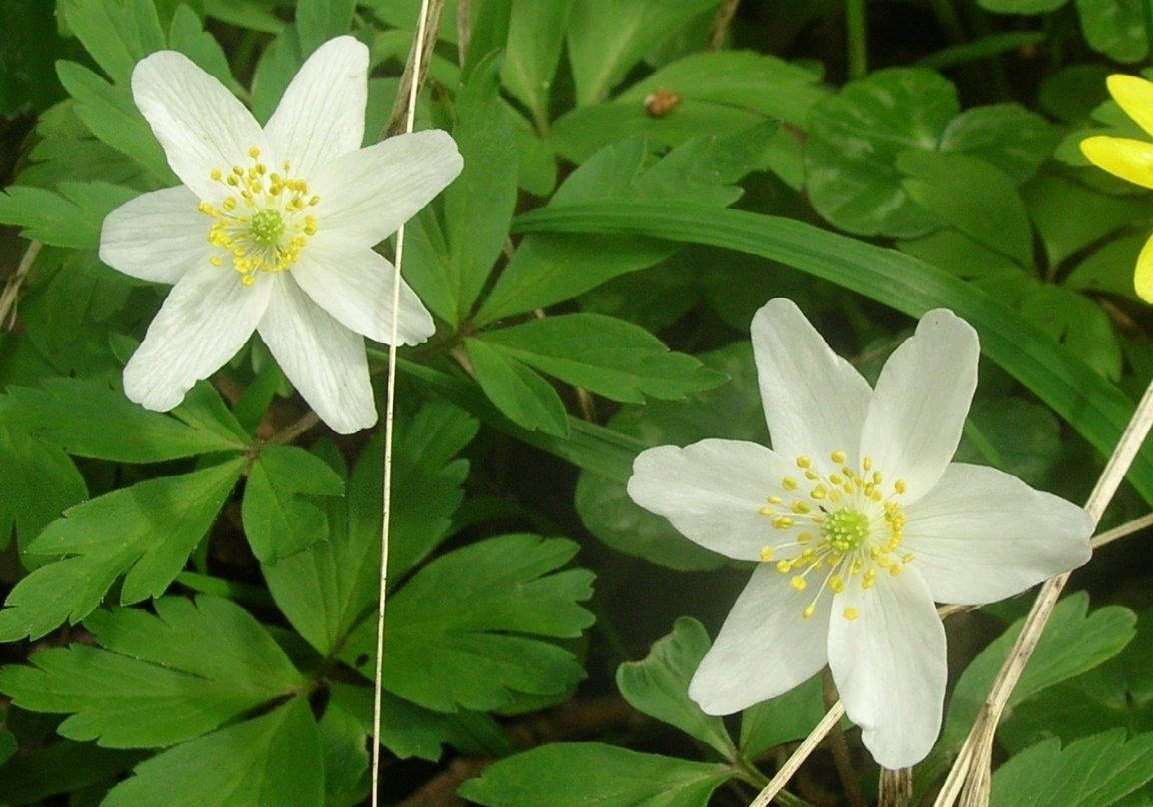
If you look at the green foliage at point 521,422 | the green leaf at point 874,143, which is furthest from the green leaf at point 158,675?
the green leaf at point 874,143

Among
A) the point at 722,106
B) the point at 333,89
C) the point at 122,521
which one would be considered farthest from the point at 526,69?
the point at 122,521

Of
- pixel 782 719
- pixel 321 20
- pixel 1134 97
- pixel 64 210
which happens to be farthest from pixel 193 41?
pixel 1134 97

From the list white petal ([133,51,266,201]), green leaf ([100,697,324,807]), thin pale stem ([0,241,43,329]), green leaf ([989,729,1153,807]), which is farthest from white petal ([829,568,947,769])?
thin pale stem ([0,241,43,329])

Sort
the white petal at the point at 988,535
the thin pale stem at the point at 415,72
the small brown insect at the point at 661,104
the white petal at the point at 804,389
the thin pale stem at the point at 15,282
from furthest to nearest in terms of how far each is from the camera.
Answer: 1. the small brown insect at the point at 661,104
2. the thin pale stem at the point at 15,282
3. the thin pale stem at the point at 415,72
4. the white petal at the point at 804,389
5. the white petal at the point at 988,535

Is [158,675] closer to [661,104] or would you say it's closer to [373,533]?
[373,533]

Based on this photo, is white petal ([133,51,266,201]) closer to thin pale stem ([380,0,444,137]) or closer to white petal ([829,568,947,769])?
thin pale stem ([380,0,444,137])

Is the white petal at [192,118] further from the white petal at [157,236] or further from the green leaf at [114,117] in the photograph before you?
the green leaf at [114,117]

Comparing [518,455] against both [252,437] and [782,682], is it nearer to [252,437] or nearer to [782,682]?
[252,437]
